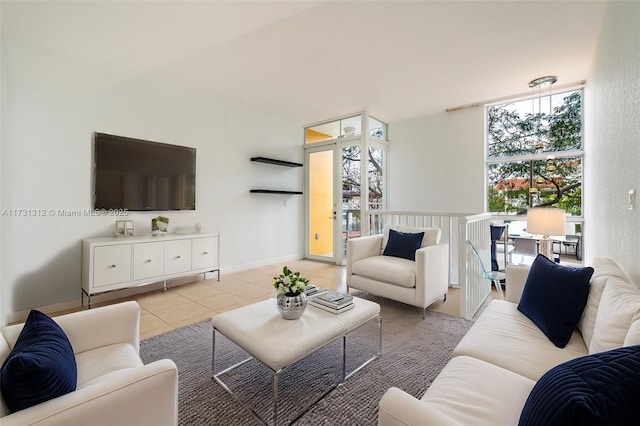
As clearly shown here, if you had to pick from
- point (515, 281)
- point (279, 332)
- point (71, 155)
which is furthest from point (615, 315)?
point (71, 155)

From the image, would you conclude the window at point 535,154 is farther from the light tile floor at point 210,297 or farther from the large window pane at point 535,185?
the light tile floor at point 210,297

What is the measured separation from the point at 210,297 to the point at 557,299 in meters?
3.11

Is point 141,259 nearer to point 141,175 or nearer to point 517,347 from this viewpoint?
point 141,175

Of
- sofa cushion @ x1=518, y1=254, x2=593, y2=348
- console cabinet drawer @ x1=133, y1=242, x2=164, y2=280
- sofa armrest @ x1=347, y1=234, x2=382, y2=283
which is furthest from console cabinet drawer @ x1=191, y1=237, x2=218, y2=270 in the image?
sofa cushion @ x1=518, y1=254, x2=593, y2=348

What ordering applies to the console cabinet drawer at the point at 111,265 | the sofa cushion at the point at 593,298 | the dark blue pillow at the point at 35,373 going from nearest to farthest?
the dark blue pillow at the point at 35,373
the sofa cushion at the point at 593,298
the console cabinet drawer at the point at 111,265

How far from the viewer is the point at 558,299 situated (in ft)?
4.73

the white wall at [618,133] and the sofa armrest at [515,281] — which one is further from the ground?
the white wall at [618,133]

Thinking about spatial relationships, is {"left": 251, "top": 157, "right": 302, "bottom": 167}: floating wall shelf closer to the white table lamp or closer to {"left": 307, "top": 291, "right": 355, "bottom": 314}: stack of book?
{"left": 307, "top": 291, "right": 355, "bottom": 314}: stack of book

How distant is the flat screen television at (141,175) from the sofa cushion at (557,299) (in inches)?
149

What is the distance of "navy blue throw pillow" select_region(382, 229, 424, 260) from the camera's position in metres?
3.04

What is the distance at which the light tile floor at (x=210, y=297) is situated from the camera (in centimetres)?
263

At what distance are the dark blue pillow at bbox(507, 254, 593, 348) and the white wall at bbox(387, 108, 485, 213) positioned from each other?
3.19 metres

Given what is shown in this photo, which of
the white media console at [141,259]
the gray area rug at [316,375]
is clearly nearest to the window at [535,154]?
the gray area rug at [316,375]

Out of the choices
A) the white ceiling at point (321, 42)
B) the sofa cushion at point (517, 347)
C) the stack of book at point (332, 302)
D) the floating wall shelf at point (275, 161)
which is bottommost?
the sofa cushion at point (517, 347)
